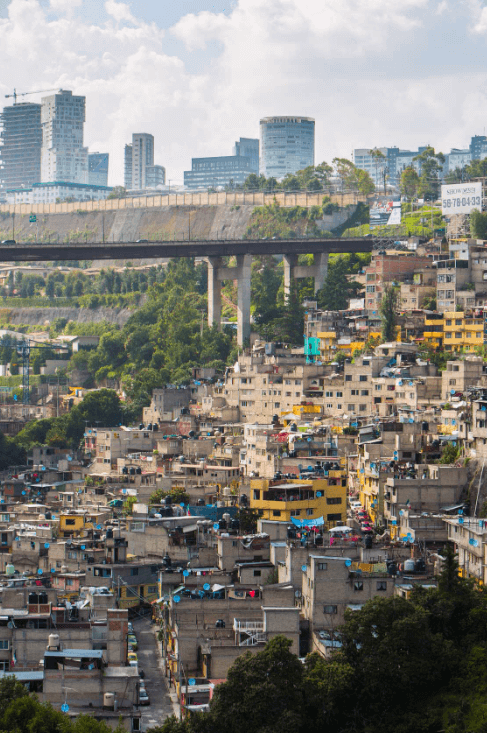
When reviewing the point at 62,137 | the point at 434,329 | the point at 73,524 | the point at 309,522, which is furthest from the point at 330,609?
the point at 62,137

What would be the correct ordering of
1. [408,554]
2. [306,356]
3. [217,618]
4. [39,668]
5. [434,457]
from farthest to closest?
1. [306,356]
2. [434,457]
3. [408,554]
4. [217,618]
5. [39,668]

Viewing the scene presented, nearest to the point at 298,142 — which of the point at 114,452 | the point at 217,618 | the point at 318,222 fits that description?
the point at 318,222

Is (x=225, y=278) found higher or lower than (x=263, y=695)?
higher

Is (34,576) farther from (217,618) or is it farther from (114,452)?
(114,452)

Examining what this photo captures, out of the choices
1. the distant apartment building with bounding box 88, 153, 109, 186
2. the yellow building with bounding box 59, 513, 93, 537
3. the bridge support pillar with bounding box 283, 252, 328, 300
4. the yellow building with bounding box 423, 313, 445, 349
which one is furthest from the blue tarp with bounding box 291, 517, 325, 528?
the distant apartment building with bounding box 88, 153, 109, 186

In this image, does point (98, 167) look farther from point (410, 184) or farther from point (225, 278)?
point (225, 278)

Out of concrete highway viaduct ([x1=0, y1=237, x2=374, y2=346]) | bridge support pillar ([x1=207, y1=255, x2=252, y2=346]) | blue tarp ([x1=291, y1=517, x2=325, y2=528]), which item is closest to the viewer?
blue tarp ([x1=291, y1=517, x2=325, y2=528])

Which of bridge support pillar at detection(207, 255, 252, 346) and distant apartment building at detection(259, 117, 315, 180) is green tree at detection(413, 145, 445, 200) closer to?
bridge support pillar at detection(207, 255, 252, 346)
